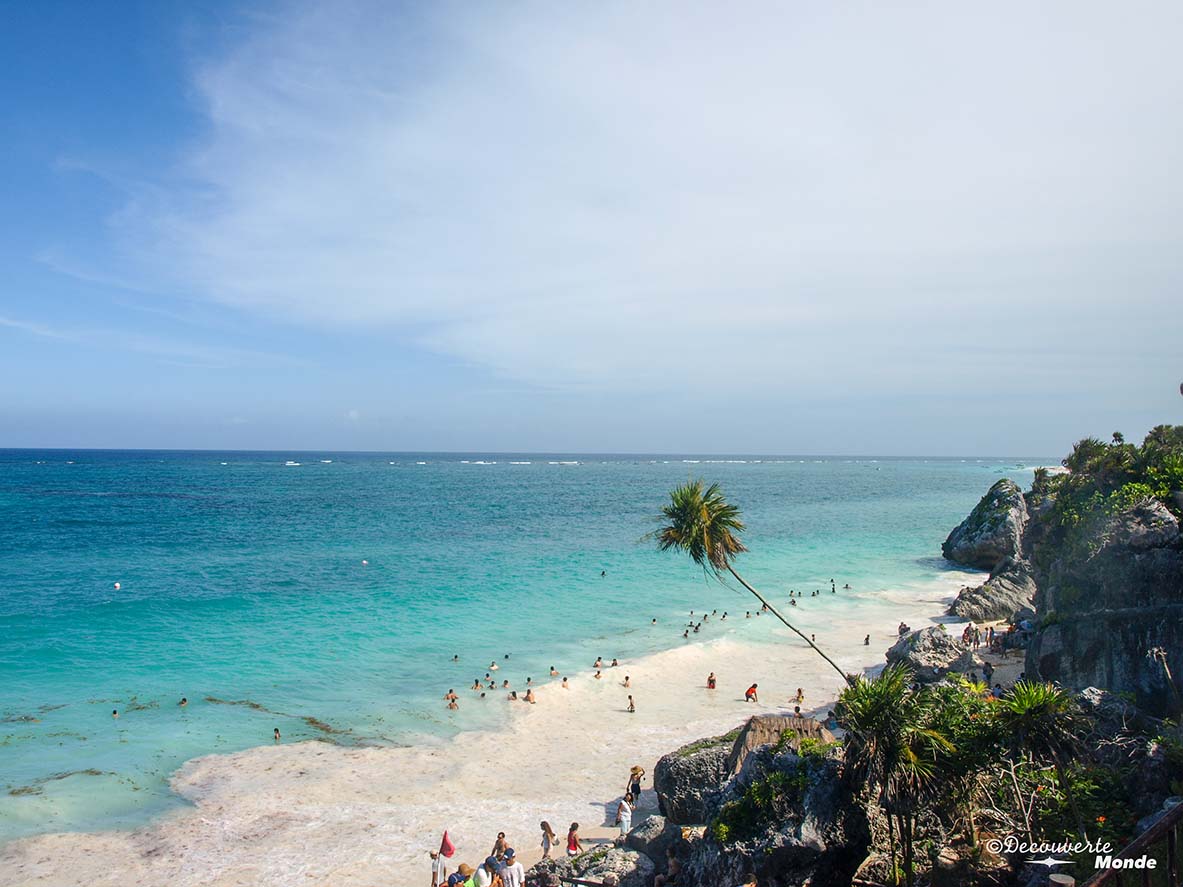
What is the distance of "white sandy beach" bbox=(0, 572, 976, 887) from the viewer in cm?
1953

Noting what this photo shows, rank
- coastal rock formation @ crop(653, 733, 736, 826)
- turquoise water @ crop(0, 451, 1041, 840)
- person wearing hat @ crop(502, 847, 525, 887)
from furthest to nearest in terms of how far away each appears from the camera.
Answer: turquoise water @ crop(0, 451, 1041, 840) < coastal rock formation @ crop(653, 733, 736, 826) < person wearing hat @ crop(502, 847, 525, 887)

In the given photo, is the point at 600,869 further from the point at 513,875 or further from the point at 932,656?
the point at 932,656

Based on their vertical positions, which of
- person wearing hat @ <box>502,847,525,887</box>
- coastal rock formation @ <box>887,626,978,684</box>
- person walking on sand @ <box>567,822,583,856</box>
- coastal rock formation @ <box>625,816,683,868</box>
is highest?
coastal rock formation @ <box>887,626,978,684</box>

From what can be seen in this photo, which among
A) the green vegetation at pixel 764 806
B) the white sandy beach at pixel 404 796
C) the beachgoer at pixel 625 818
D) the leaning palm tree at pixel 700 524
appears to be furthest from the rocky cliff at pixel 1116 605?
the beachgoer at pixel 625 818

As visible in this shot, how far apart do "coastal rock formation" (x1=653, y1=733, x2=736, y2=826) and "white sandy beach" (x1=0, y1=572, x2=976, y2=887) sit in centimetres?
275

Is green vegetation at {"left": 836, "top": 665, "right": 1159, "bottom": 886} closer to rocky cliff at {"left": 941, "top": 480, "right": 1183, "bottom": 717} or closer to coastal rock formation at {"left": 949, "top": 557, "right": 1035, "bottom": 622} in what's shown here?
rocky cliff at {"left": 941, "top": 480, "right": 1183, "bottom": 717}

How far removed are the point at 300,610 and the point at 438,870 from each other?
101ft

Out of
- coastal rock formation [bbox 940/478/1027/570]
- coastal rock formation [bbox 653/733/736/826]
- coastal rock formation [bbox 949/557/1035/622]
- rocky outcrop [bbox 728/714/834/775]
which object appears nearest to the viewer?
rocky outcrop [bbox 728/714/834/775]

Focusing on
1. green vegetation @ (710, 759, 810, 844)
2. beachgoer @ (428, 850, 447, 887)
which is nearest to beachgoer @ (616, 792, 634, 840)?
beachgoer @ (428, 850, 447, 887)

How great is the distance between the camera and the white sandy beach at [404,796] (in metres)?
19.5

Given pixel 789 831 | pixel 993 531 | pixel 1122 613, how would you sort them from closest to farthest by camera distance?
pixel 789 831 < pixel 1122 613 < pixel 993 531

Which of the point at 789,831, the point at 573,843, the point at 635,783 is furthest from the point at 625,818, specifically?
the point at 789,831

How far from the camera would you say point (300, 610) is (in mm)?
45844

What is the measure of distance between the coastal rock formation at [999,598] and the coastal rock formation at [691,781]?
29845 millimetres
